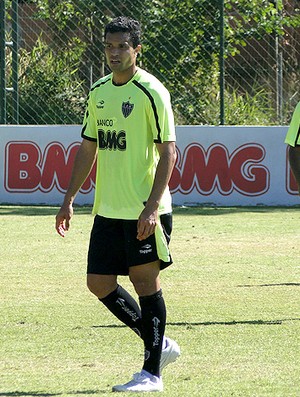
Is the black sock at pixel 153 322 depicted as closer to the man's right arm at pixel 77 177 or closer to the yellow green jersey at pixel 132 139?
the yellow green jersey at pixel 132 139

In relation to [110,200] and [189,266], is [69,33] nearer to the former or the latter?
[189,266]

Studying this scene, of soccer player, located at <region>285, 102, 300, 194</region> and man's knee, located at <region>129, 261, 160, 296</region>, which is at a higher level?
soccer player, located at <region>285, 102, 300, 194</region>

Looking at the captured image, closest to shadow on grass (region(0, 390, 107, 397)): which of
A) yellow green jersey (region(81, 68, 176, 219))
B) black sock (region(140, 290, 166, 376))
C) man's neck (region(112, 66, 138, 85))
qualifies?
black sock (region(140, 290, 166, 376))

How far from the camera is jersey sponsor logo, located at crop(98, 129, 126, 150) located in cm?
627

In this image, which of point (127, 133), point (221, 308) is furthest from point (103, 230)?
point (221, 308)

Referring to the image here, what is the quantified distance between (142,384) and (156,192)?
104 cm

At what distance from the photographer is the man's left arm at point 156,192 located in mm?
6031

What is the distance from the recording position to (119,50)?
621 cm

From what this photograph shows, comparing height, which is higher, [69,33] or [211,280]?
[69,33]

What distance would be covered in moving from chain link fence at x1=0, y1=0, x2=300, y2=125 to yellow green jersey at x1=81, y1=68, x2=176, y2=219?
12.4 m

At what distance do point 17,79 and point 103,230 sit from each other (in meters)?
13.3

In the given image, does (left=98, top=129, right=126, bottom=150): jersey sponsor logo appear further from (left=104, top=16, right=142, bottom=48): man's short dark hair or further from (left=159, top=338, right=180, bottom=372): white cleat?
(left=159, top=338, right=180, bottom=372): white cleat

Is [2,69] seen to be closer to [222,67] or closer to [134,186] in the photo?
[222,67]

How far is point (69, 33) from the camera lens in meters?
19.7
